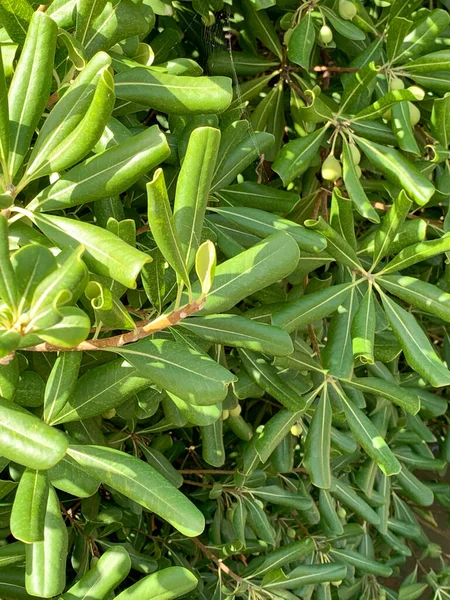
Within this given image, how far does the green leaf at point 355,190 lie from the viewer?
4.23ft

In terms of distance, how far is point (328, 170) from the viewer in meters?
1.47

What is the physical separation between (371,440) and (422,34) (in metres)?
0.81

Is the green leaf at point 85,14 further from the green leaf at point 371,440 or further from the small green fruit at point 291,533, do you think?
the small green fruit at point 291,533

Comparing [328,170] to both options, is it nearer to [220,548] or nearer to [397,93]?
[397,93]

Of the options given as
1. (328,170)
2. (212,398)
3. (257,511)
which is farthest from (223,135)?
(257,511)

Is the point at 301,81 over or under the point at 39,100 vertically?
under

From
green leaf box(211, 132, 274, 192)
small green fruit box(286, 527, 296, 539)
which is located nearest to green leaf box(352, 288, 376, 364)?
green leaf box(211, 132, 274, 192)

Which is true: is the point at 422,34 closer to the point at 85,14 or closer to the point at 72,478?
the point at 85,14

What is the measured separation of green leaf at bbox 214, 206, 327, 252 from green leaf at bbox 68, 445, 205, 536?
490 mm

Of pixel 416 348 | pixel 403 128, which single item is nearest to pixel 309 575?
pixel 416 348

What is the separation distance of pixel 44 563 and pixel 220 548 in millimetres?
916

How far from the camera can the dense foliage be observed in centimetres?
84

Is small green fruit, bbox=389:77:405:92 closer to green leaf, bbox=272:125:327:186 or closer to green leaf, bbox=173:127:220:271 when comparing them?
green leaf, bbox=272:125:327:186

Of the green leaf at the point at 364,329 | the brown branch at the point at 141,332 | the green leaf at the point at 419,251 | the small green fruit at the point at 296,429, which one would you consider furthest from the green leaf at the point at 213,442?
the brown branch at the point at 141,332
